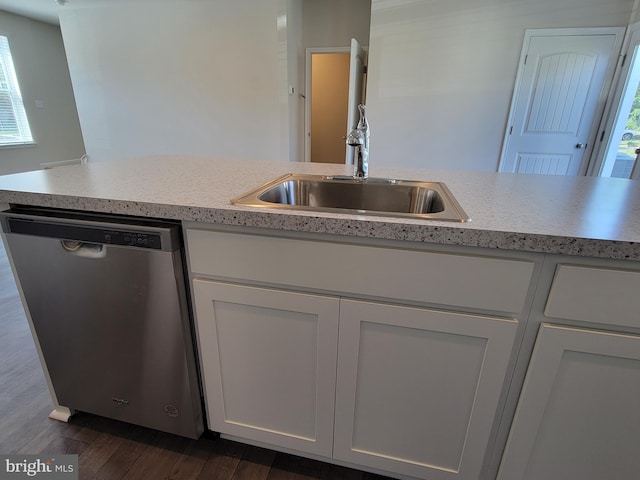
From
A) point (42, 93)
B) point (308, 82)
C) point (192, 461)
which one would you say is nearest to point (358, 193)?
point (192, 461)

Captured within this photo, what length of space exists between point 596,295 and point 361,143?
34.7 inches

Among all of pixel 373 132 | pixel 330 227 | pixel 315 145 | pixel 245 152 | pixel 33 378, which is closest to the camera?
pixel 330 227

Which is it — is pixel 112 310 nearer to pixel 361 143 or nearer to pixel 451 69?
pixel 361 143

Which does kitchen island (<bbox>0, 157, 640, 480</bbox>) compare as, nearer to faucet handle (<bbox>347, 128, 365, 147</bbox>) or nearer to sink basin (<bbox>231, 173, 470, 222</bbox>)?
sink basin (<bbox>231, 173, 470, 222</bbox>)

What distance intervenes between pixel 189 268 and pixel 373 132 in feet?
11.1

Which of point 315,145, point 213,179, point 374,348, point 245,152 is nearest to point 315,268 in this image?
point 374,348

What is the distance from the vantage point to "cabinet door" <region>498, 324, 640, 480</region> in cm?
75

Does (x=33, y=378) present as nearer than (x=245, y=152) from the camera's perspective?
Yes

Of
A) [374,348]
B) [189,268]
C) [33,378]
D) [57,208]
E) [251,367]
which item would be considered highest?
[57,208]

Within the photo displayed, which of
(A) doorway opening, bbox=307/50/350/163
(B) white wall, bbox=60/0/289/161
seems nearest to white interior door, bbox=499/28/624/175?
(B) white wall, bbox=60/0/289/161

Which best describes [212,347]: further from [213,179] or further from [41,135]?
[41,135]

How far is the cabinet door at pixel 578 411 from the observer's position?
75 centimetres

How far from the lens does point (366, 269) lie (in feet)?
2.65

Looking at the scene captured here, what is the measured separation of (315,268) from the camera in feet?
2.75
